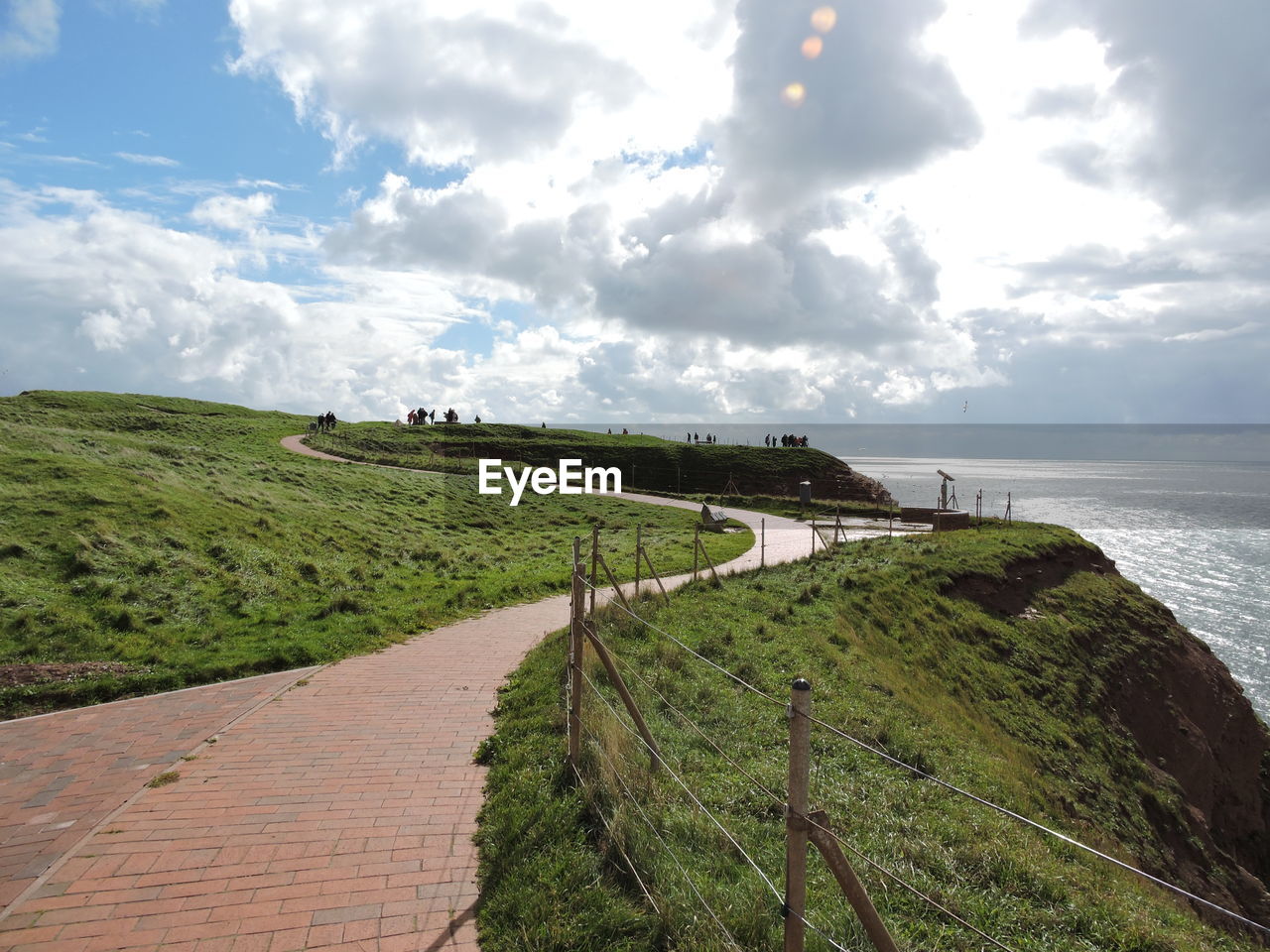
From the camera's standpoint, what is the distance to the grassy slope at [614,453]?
4838 centimetres

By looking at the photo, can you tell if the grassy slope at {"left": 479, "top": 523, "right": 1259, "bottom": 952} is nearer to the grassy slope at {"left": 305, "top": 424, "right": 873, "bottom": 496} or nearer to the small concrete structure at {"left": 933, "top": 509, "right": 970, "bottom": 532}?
the small concrete structure at {"left": 933, "top": 509, "right": 970, "bottom": 532}

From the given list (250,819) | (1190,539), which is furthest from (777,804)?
(1190,539)

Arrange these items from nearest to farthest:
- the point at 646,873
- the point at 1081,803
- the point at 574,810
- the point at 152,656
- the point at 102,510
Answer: the point at 646,873, the point at 574,810, the point at 152,656, the point at 1081,803, the point at 102,510

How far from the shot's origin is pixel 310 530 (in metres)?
18.8

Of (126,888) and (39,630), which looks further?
(39,630)

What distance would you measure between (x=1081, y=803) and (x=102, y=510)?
19396 mm

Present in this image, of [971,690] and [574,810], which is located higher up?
[574,810]

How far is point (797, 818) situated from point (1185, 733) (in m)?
22.2

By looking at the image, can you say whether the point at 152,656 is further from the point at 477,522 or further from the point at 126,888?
the point at 477,522

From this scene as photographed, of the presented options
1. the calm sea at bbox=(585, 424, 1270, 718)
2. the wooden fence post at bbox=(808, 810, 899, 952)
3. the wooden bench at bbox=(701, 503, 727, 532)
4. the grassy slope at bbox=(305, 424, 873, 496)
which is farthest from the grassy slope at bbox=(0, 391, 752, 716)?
the calm sea at bbox=(585, 424, 1270, 718)

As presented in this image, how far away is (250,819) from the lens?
6.02 meters

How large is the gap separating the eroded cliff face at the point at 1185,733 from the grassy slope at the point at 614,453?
26.4 meters

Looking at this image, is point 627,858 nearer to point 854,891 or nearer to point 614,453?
point 854,891

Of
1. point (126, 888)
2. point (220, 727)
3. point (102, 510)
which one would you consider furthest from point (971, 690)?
point (102, 510)
